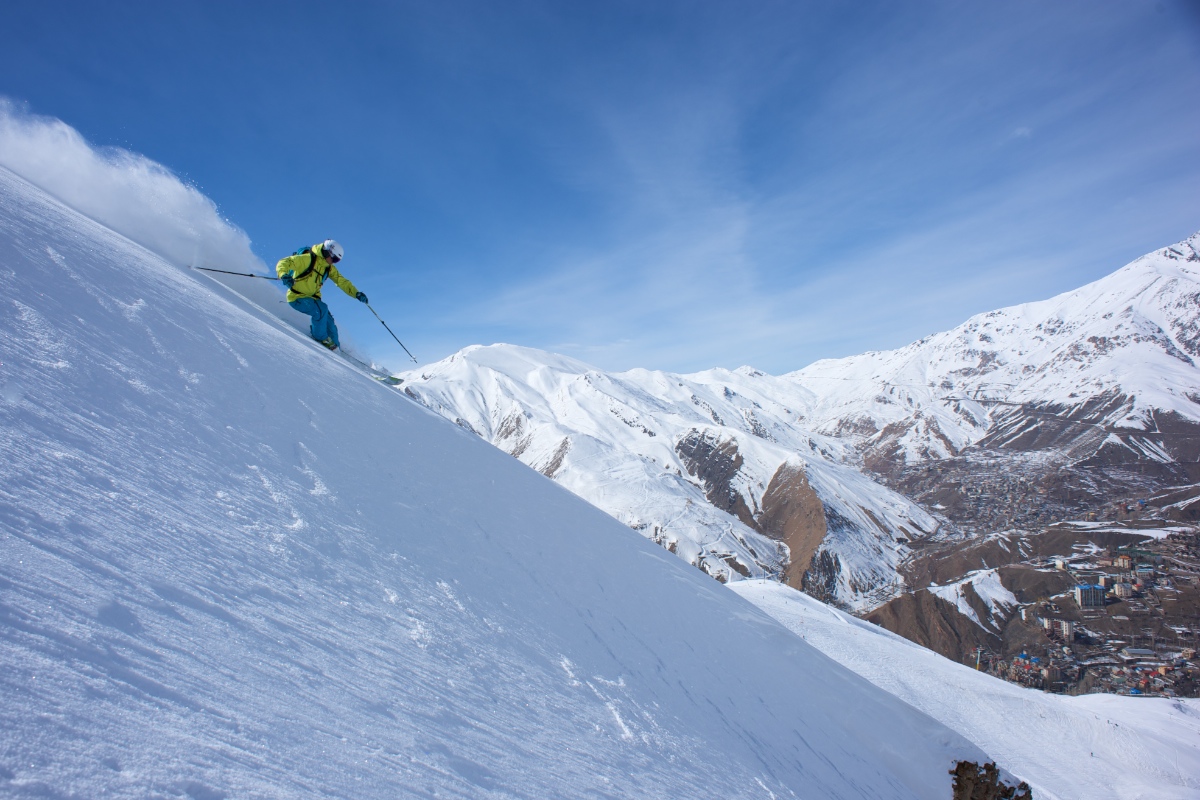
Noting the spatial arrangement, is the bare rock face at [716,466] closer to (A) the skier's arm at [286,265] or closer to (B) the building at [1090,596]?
(B) the building at [1090,596]

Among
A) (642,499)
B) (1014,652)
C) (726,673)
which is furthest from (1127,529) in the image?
(726,673)

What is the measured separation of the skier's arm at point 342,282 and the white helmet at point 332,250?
0.88 ft

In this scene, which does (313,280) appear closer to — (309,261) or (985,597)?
(309,261)

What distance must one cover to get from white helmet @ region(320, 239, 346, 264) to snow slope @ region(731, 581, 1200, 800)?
15324mm

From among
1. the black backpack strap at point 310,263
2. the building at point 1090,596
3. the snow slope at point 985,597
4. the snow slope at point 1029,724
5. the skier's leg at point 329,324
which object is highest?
the building at point 1090,596

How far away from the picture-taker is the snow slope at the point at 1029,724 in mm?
13375

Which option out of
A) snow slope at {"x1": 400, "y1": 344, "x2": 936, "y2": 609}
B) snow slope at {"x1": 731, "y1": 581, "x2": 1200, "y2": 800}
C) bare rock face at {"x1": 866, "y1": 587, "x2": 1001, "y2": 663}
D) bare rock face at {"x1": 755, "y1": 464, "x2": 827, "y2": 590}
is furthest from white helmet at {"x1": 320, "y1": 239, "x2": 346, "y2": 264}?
bare rock face at {"x1": 755, "y1": 464, "x2": 827, "y2": 590}

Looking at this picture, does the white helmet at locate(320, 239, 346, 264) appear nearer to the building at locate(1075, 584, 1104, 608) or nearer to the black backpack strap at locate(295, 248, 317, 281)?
the black backpack strap at locate(295, 248, 317, 281)

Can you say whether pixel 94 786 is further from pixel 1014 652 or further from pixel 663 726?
pixel 1014 652

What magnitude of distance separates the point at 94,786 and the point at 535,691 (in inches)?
110

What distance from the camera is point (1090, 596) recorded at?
338 feet

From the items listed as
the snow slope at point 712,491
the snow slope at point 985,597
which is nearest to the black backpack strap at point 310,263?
the snow slope at point 712,491

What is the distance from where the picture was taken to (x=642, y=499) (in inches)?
4530

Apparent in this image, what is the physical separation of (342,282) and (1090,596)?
465 ft
